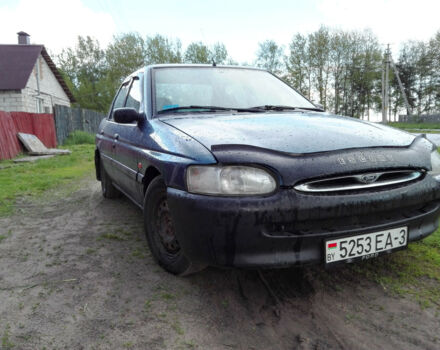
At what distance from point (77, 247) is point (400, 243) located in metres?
2.48

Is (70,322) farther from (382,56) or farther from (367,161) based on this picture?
(382,56)

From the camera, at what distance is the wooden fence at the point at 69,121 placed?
651 inches

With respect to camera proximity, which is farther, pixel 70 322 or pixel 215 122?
pixel 215 122

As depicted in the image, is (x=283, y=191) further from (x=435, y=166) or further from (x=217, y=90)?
(x=217, y=90)

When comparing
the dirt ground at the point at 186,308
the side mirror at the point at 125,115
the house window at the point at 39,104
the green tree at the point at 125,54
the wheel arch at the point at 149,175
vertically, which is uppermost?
the green tree at the point at 125,54

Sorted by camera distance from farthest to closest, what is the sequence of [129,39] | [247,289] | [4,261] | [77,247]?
[129,39] < [77,247] < [4,261] < [247,289]

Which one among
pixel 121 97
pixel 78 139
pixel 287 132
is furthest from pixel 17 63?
pixel 287 132

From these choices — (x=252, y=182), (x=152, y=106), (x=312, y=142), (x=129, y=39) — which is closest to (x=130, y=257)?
(x=152, y=106)

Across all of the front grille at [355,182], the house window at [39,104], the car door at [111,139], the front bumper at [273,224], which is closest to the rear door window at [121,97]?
the car door at [111,139]

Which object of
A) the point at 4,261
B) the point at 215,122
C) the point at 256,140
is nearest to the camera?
the point at 256,140

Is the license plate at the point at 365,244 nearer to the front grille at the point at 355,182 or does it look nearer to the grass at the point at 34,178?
the front grille at the point at 355,182

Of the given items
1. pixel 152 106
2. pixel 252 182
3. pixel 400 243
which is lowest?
pixel 400 243

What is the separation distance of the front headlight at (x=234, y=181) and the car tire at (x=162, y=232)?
0.54m

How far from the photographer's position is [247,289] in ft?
7.51
